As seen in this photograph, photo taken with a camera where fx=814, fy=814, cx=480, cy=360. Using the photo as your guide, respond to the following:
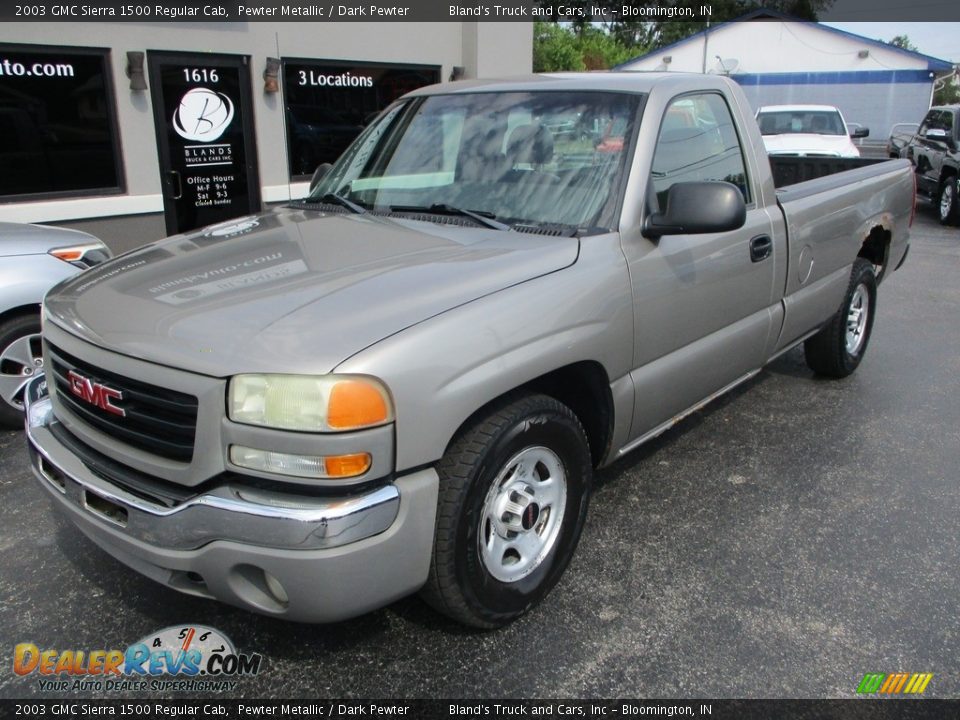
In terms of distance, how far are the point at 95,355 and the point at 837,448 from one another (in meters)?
3.68

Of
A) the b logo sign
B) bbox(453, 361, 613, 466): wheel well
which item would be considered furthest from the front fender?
the b logo sign

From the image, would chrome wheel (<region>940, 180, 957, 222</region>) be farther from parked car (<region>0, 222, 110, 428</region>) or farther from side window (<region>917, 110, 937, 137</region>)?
parked car (<region>0, 222, 110, 428</region>)

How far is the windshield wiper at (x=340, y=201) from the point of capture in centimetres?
354

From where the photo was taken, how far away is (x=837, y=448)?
14.4ft

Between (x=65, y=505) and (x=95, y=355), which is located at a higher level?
(x=95, y=355)

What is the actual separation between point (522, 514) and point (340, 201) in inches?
67.9

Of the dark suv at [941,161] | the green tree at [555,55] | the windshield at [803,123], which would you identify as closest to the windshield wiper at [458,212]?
the dark suv at [941,161]

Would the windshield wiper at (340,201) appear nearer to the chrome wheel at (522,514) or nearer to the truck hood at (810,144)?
the chrome wheel at (522,514)

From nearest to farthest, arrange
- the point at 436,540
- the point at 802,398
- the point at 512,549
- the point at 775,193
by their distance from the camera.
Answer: the point at 436,540 → the point at 512,549 → the point at 775,193 → the point at 802,398

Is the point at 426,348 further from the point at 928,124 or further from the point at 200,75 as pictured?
the point at 928,124

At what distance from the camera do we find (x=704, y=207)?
3.00 m

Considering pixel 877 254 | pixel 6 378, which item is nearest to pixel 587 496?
pixel 6 378

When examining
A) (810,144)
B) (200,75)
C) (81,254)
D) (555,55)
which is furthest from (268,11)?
(555,55)

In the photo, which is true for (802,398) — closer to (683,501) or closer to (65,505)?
(683,501)
